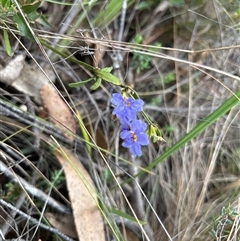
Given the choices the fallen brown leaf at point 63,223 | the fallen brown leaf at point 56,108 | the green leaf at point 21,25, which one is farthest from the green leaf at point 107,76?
the fallen brown leaf at point 63,223

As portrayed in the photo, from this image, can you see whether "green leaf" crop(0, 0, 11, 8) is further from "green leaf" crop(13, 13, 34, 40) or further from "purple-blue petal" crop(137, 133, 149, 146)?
"purple-blue petal" crop(137, 133, 149, 146)

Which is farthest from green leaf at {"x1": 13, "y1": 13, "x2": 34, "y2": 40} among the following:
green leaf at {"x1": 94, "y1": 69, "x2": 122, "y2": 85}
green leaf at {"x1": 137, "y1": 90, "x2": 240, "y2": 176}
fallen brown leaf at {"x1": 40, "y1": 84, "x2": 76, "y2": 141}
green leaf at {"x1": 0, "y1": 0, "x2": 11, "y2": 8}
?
green leaf at {"x1": 137, "y1": 90, "x2": 240, "y2": 176}

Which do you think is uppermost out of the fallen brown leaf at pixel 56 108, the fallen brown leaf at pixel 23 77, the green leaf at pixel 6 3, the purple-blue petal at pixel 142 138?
the green leaf at pixel 6 3

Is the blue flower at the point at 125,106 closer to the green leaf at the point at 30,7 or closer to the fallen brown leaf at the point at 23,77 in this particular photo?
the green leaf at the point at 30,7

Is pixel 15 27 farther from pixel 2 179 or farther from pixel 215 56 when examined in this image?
pixel 215 56

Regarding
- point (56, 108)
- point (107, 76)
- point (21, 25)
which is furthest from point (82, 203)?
point (21, 25)

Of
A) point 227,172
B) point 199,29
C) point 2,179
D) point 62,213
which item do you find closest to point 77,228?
point 62,213
